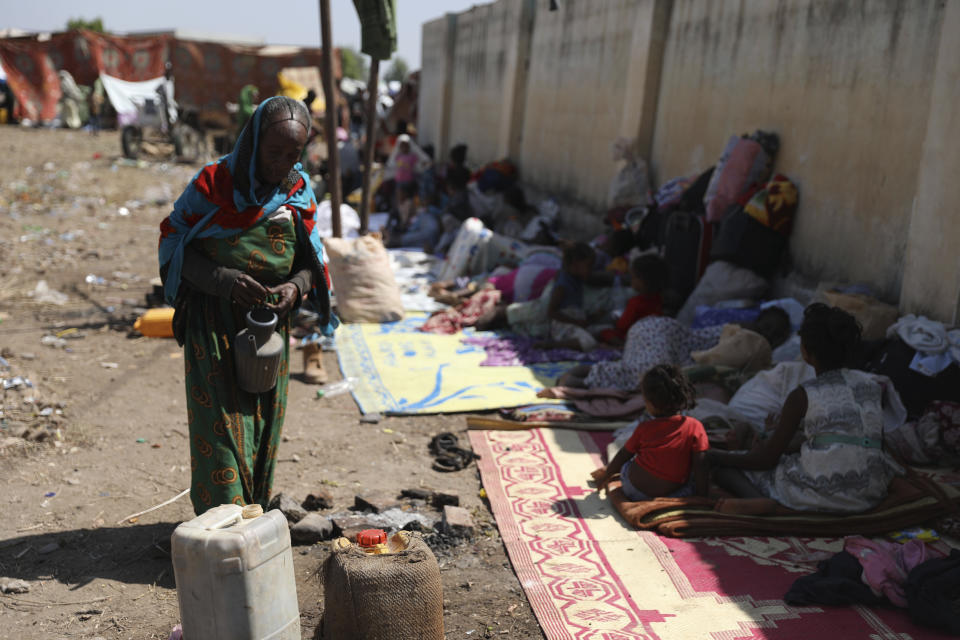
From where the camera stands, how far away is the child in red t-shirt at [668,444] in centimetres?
383

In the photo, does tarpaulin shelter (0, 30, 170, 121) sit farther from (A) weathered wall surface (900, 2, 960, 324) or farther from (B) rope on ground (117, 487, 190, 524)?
(A) weathered wall surface (900, 2, 960, 324)

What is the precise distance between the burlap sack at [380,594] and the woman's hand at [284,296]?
1.03 meters

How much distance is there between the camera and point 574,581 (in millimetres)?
3350

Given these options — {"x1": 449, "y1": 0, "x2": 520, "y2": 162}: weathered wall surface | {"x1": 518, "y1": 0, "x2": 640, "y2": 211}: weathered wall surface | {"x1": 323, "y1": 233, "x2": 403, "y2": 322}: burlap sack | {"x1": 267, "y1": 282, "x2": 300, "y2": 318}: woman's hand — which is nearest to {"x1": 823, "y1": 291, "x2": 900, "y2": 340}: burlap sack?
{"x1": 267, "y1": 282, "x2": 300, "y2": 318}: woman's hand

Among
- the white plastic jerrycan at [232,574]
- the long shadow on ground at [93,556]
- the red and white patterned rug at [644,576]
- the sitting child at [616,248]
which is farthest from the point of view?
the sitting child at [616,248]

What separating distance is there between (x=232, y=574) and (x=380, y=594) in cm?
45

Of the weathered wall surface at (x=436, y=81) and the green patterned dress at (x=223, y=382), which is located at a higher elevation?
the weathered wall surface at (x=436, y=81)

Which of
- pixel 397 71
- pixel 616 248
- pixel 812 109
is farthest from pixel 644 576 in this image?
pixel 397 71

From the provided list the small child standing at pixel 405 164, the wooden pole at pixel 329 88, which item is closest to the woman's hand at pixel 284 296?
the wooden pole at pixel 329 88

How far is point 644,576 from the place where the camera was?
3375 mm

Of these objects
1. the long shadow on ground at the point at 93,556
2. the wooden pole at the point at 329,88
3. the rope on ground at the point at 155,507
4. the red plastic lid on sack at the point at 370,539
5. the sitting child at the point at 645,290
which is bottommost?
the long shadow on ground at the point at 93,556

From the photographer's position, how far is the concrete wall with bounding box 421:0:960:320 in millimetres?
4621

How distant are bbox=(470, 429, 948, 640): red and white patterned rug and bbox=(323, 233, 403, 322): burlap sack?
342cm

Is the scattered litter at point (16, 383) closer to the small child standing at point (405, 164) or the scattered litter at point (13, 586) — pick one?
the scattered litter at point (13, 586)
